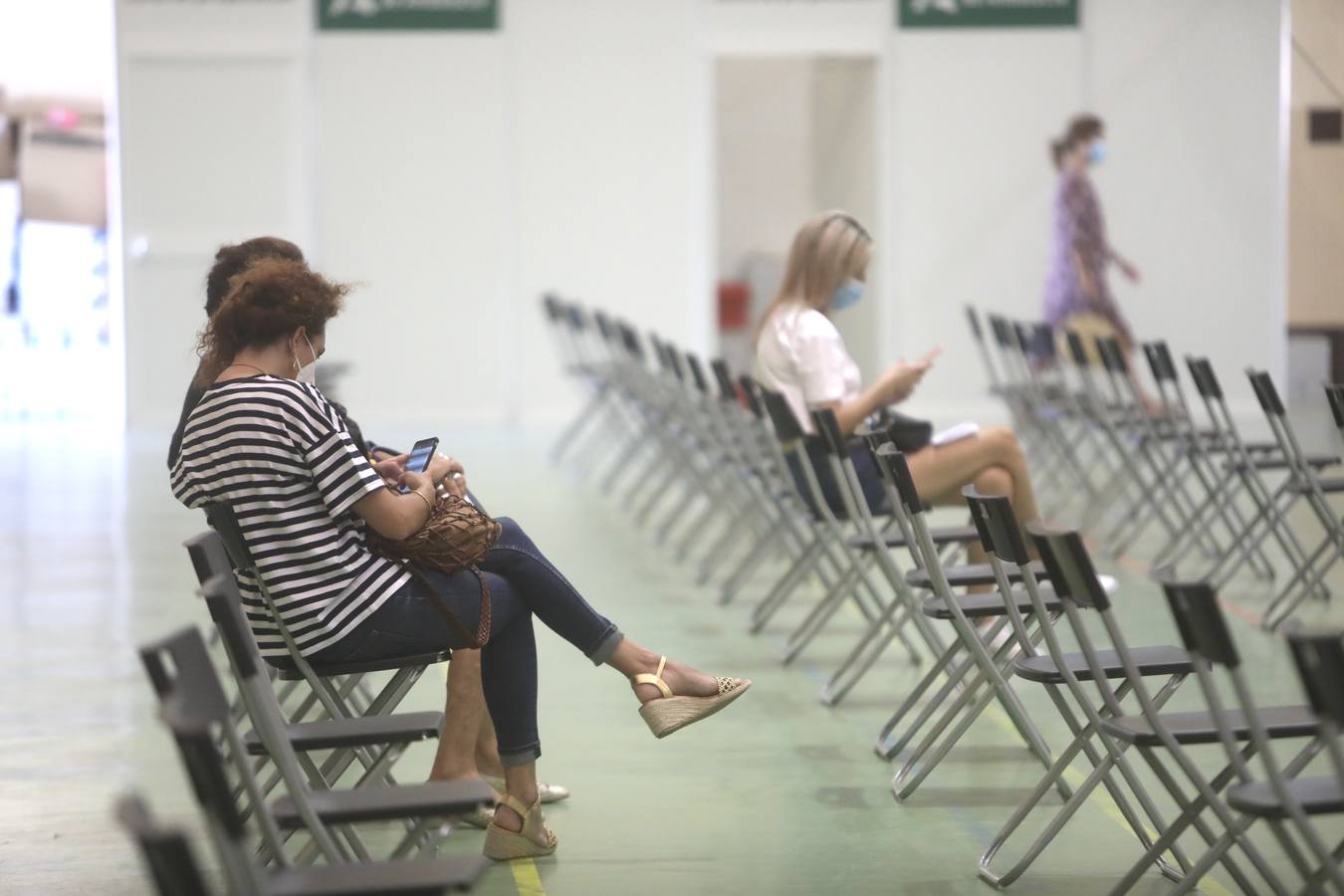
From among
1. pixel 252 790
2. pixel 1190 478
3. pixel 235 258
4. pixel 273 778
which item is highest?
pixel 235 258

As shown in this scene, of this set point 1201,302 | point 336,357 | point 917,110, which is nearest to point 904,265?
point 917,110

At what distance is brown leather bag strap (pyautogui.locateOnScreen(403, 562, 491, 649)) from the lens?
3.47 metres

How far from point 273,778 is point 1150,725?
171 centimetres

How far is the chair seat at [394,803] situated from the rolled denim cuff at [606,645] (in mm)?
883

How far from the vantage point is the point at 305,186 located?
13.6 meters

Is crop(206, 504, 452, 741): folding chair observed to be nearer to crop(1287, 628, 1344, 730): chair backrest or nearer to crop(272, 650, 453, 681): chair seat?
crop(272, 650, 453, 681): chair seat

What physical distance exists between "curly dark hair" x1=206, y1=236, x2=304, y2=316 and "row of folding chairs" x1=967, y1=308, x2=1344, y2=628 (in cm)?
296

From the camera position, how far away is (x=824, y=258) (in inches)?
221

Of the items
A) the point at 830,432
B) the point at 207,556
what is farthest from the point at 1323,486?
the point at 207,556

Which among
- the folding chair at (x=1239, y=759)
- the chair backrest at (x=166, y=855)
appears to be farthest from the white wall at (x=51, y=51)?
the chair backrest at (x=166, y=855)

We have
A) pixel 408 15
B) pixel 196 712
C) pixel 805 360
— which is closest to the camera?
pixel 196 712

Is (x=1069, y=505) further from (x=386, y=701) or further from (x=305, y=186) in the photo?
(x=305, y=186)

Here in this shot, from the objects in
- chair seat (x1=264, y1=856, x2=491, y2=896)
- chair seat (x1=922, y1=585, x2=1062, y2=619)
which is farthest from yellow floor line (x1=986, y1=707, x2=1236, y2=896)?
chair seat (x1=264, y1=856, x2=491, y2=896)

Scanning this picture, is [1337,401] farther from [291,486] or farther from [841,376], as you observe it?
Answer: [291,486]
